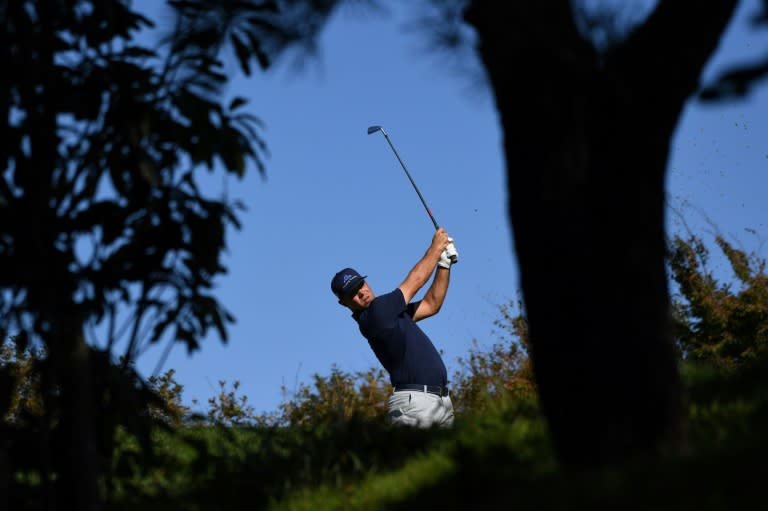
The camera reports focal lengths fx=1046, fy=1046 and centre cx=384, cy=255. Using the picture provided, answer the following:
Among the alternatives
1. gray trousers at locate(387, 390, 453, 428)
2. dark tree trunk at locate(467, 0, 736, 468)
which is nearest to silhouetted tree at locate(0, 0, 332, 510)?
dark tree trunk at locate(467, 0, 736, 468)

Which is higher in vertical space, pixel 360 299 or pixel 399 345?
pixel 360 299

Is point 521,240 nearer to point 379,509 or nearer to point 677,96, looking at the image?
point 677,96

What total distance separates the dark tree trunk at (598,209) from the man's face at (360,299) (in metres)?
5.41

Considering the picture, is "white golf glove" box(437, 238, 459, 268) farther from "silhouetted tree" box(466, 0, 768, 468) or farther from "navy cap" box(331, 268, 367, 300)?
"silhouetted tree" box(466, 0, 768, 468)

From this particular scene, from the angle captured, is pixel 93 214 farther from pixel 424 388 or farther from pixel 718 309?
pixel 718 309

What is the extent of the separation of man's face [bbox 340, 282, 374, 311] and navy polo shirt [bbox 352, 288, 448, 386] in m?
0.25

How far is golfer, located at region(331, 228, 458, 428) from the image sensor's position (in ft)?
30.1

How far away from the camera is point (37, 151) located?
5352 millimetres

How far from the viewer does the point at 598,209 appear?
4.27 m

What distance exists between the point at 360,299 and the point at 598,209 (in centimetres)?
572

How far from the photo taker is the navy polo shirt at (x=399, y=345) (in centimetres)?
928

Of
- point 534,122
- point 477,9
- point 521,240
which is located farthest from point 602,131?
point 477,9

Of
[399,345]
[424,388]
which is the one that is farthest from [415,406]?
[399,345]

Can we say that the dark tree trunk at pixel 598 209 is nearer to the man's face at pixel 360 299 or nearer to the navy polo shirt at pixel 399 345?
the navy polo shirt at pixel 399 345
